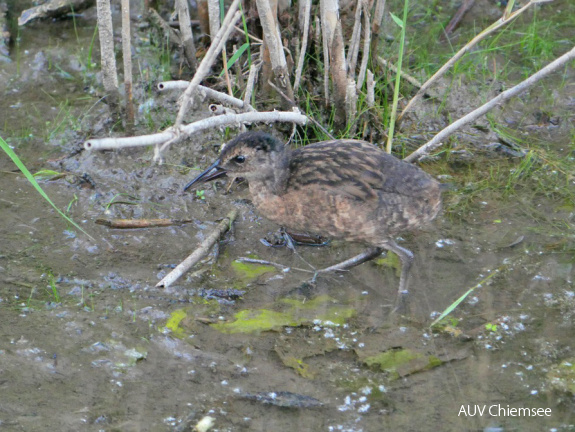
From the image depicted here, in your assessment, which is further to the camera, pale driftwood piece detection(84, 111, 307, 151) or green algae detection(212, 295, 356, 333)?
green algae detection(212, 295, 356, 333)

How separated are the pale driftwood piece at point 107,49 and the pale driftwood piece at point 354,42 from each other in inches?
73.3

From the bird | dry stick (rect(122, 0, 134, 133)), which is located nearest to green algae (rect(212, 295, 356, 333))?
the bird

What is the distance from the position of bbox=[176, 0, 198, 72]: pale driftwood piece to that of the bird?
1.69m

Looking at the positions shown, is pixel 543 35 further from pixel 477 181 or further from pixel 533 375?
pixel 533 375

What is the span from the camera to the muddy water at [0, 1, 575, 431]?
389 centimetres

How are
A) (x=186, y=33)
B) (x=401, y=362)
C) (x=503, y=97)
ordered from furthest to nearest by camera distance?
(x=186, y=33), (x=503, y=97), (x=401, y=362)

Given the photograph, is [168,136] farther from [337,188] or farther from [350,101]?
[350,101]

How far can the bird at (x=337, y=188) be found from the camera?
15.2ft

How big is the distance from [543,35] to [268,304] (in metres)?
4.28

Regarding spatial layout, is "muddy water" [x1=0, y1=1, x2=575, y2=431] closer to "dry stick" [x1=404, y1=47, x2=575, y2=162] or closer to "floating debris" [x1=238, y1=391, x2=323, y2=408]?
"floating debris" [x1=238, y1=391, x2=323, y2=408]

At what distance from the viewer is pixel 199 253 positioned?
493 centimetres

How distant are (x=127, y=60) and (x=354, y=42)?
5.86 ft

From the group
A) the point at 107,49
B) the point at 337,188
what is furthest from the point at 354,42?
the point at 107,49

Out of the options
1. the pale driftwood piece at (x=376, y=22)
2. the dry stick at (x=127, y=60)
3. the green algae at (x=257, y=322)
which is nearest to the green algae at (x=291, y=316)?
the green algae at (x=257, y=322)
